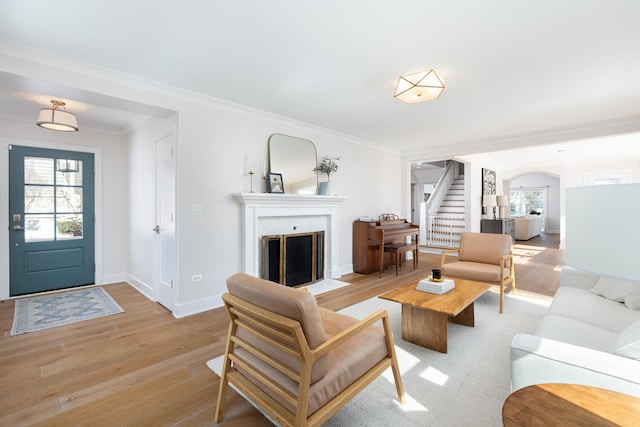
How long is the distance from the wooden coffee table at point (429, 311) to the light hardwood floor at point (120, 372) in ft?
3.46

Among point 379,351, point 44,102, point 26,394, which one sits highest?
point 44,102

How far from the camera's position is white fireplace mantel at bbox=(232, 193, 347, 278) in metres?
3.65

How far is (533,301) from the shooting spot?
143 inches

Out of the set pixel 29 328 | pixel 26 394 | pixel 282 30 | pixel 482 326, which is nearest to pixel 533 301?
pixel 482 326

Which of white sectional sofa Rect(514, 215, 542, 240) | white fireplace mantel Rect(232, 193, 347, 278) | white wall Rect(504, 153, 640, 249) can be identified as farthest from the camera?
white sectional sofa Rect(514, 215, 542, 240)

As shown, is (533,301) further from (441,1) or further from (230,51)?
(230,51)

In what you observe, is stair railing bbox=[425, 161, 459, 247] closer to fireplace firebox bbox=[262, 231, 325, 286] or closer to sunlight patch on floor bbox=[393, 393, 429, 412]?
fireplace firebox bbox=[262, 231, 325, 286]

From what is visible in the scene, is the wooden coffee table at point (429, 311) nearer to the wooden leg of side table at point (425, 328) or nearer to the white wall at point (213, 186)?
the wooden leg of side table at point (425, 328)

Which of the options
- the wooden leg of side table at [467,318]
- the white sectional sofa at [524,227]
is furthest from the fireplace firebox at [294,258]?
the white sectional sofa at [524,227]

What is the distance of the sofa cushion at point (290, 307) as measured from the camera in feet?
4.12

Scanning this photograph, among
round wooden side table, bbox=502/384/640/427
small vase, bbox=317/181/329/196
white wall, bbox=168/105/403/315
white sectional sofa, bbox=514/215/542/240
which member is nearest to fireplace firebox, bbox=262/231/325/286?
white wall, bbox=168/105/403/315

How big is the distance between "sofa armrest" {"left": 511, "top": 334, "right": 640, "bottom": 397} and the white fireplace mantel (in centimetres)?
294

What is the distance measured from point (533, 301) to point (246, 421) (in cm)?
373

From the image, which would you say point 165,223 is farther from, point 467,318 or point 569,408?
point 569,408
